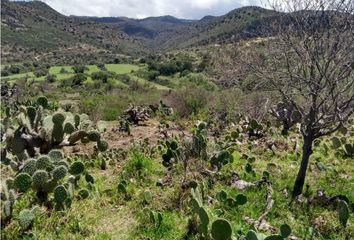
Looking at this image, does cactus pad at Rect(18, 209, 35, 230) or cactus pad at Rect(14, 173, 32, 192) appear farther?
cactus pad at Rect(14, 173, 32, 192)

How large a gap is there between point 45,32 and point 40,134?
368 feet

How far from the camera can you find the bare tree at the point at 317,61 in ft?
19.8

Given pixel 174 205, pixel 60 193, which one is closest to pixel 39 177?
pixel 60 193

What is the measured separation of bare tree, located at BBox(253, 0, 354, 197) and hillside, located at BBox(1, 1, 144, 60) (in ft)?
286

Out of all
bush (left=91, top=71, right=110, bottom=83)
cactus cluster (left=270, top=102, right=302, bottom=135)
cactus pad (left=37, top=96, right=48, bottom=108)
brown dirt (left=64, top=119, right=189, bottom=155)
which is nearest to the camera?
brown dirt (left=64, top=119, right=189, bottom=155)

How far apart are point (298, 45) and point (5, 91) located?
744 inches

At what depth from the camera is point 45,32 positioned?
113m

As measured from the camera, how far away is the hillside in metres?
99.1

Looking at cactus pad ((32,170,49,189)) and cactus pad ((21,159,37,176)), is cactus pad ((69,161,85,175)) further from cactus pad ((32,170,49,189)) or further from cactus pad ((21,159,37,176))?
cactus pad ((32,170,49,189))

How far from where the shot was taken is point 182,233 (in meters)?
4.96

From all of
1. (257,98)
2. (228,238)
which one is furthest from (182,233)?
(257,98)

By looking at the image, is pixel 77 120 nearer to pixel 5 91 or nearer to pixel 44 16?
pixel 5 91

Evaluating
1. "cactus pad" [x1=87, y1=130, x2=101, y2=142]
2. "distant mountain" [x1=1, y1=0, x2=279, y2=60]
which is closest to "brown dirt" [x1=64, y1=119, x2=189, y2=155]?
"cactus pad" [x1=87, y1=130, x2=101, y2=142]

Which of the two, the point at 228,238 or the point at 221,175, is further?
the point at 221,175
